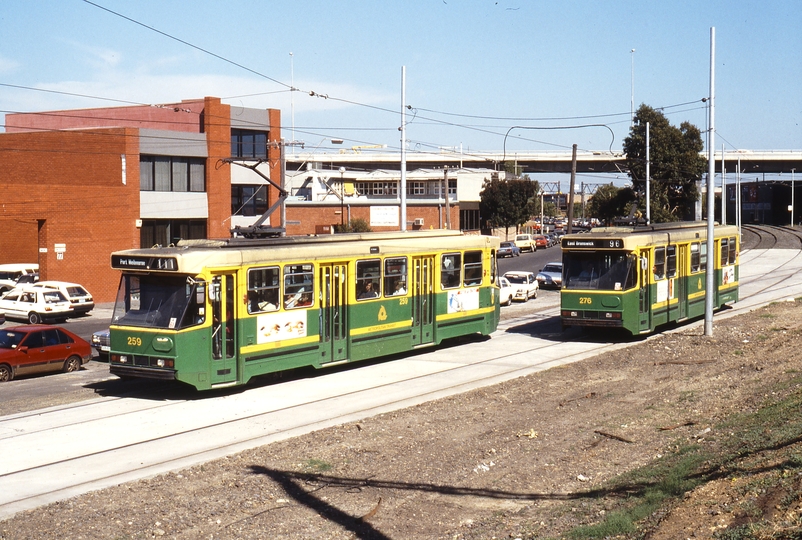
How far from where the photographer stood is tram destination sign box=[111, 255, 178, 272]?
53.1ft

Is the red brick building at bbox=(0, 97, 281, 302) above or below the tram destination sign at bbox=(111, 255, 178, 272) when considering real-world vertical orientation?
above

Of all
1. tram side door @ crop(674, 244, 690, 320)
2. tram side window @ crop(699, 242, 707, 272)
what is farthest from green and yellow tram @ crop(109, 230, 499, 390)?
tram side window @ crop(699, 242, 707, 272)

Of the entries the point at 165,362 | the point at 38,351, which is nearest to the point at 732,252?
the point at 165,362

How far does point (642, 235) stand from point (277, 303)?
1096cm

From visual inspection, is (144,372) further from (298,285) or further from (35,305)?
(35,305)

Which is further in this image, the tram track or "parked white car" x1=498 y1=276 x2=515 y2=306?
"parked white car" x1=498 y1=276 x2=515 y2=306

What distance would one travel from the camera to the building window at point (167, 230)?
45781 mm

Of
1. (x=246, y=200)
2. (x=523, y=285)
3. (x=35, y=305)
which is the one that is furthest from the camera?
(x=246, y=200)

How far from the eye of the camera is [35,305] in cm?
3647

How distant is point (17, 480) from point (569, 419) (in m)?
8.23

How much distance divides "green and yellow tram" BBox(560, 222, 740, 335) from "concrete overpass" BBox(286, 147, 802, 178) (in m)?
77.8

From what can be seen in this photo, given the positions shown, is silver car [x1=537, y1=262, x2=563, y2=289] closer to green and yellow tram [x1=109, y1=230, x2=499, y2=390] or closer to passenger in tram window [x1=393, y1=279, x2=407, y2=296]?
green and yellow tram [x1=109, y1=230, x2=499, y2=390]

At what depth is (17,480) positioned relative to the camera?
37.3 ft

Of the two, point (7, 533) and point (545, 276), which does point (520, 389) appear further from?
point (545, 276)
